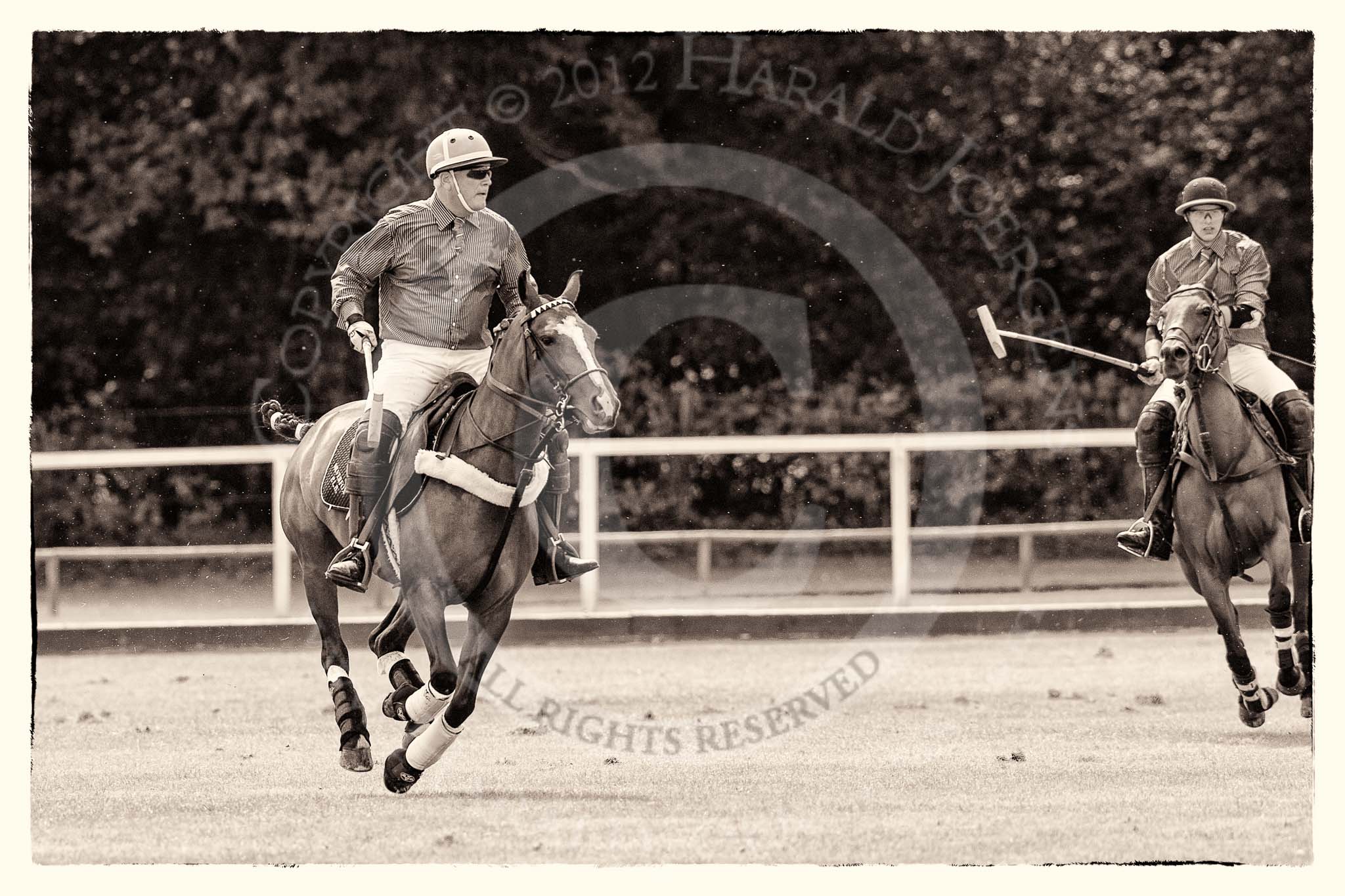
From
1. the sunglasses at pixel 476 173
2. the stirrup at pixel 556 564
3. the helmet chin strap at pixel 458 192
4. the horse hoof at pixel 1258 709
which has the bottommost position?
the horse hoof at pixel 1258 709

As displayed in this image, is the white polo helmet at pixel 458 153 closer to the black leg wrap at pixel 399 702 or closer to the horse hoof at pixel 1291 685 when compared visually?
the black leg wrap at pixel 399 702

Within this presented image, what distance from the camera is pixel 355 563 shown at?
9336 mm

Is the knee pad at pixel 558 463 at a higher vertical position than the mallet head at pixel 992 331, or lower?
lower

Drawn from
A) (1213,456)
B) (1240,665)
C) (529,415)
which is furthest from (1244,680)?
(529,415)

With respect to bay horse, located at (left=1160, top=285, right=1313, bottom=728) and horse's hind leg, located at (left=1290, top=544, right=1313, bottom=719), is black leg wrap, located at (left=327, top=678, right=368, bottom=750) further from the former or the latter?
horse's hind leg, located at (left=1290, top=544, right=1313, bottom=719)

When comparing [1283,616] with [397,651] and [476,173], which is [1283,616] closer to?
[397,651]

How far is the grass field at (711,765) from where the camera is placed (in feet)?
26.0

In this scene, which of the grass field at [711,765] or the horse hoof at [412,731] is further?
the horse hoof at [412,731]

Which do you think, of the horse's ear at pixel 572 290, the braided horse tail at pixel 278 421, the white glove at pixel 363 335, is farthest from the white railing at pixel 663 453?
the horse's ear at pixel 572 290

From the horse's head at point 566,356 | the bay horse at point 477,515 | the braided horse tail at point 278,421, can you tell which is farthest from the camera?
the braided horse tail at point 278,421

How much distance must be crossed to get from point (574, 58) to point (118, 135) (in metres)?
4.73

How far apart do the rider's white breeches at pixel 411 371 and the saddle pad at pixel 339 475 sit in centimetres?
40

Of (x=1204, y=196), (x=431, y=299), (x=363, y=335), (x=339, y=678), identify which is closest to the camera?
(x=363, y=335)

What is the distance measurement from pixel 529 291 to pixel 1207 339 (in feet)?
11.9
